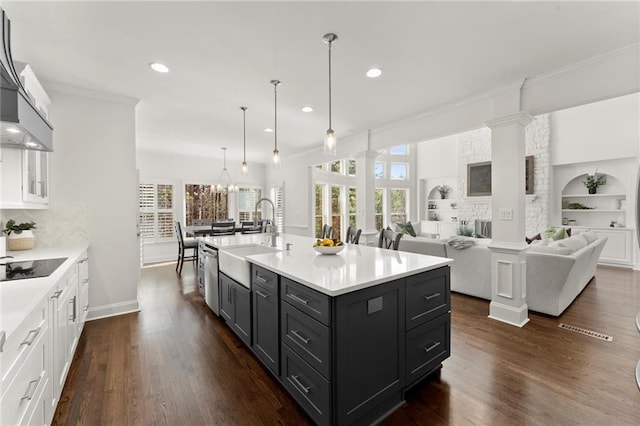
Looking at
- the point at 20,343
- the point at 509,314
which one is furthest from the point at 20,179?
the point at 509,314

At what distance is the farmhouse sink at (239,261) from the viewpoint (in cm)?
240

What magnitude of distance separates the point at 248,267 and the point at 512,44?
2.94 metres

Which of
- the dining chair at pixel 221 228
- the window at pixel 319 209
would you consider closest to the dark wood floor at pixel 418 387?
the dining chair at pixel 221 228

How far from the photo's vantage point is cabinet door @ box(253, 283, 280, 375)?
1.98 metres

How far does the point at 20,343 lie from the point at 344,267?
1653 mm

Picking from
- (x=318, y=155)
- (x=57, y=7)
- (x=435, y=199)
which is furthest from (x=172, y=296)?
(x=435, y=199)

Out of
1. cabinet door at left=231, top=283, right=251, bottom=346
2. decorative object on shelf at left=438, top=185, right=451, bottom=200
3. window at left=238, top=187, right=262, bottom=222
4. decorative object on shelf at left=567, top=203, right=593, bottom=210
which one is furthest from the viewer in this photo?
decorative object on shelf at left=438, top=185, right=451, bottom=200

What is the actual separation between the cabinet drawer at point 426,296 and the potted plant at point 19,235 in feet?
11.6

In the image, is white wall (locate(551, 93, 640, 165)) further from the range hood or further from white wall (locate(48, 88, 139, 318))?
the range hood

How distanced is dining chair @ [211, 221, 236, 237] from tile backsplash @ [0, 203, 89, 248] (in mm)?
2456

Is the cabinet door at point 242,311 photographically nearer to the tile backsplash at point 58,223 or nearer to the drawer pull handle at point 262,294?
the drawer pull handle at point 262,294

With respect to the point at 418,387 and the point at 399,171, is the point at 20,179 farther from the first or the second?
the point at 399,171

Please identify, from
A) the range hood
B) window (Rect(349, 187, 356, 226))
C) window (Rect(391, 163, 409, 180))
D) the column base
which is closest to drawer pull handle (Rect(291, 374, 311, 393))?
the range hood

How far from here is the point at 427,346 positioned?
203 centimetres
